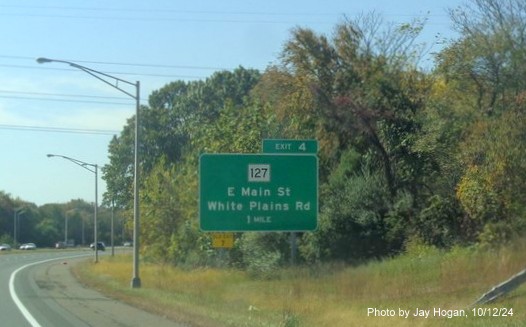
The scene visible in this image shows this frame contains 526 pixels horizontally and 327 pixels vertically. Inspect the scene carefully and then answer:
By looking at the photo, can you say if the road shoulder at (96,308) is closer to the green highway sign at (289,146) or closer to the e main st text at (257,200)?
the e main st text at (257,200)

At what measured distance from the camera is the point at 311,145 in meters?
23.6

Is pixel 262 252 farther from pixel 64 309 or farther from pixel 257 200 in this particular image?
pixel 64 309

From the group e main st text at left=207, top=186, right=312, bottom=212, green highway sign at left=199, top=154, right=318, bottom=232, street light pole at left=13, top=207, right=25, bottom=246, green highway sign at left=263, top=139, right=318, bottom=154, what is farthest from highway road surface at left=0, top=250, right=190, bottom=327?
street light pole at left=13, top=207, right=25, bottom=246

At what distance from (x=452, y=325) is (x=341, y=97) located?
20.6 m

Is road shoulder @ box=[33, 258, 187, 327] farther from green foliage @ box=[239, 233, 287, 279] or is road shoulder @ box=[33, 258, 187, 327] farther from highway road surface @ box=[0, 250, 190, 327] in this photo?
green foliage @ box=[239, 233, 287, 279]

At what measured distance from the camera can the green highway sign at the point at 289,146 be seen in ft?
76.6

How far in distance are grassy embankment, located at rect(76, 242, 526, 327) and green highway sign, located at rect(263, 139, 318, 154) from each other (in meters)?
4.02

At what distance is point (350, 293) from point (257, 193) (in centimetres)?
389

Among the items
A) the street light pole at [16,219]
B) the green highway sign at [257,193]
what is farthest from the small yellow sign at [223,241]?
the street light pole at [16,219]

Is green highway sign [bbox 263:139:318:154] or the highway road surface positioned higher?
green highway sign [bbox 263:139:318:154]

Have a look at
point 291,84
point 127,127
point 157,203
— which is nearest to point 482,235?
point 291,84

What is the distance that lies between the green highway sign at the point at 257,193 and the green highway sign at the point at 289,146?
20cm

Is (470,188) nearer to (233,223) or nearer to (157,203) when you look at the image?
(233,223)

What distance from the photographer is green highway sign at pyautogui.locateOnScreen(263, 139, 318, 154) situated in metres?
23.3
